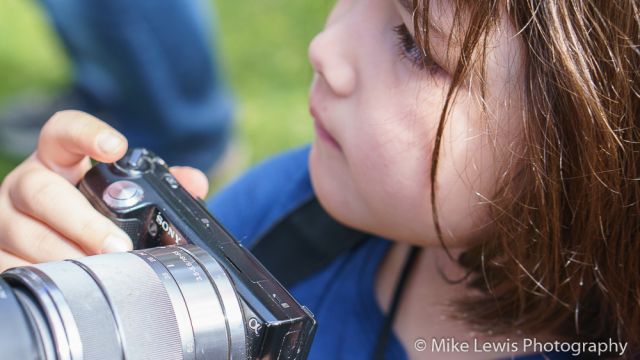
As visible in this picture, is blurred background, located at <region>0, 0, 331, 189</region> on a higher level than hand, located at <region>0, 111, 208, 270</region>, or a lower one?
lower

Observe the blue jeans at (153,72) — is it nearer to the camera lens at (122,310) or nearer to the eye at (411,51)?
the eye at (411,51)

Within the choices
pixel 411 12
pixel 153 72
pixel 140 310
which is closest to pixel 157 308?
pixel 140 310

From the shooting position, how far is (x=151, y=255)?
80 cm

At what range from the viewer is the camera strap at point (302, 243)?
3.71 feet

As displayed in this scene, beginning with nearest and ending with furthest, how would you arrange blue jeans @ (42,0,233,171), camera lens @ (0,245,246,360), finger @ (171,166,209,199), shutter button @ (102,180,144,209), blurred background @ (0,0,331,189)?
1. camera lens @ (0,245,246,360)
2. shutter button @ (102,180,144,209)
3. finger @ (171,166,209,199)
4. blue jeans @ (42,0,233,171)
5. blurred background @ (0,0,331,189)

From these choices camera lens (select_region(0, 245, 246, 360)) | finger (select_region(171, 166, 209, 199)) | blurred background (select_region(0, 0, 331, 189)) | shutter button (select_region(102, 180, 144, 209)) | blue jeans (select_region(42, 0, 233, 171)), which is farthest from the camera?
blurred background (select_region(0, 0, 331, 189))

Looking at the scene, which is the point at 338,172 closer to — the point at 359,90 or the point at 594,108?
the point at 359,90

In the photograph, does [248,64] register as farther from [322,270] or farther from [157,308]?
[157,308]

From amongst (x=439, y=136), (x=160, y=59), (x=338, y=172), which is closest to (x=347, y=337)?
(x=338, y=172)

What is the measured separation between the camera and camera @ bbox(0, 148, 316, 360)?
0.70 meters

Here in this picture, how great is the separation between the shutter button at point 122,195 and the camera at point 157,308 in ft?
0.30

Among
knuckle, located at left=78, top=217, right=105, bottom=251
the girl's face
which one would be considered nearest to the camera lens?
knuckle, located at left=78, top=217, right=105, bottom=251

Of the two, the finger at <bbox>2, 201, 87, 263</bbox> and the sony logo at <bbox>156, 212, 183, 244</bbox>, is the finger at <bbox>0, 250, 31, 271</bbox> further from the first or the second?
the sony logo at <bbox>156, 212, 183, 244</bbox>

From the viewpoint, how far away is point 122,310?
73 centimetres
